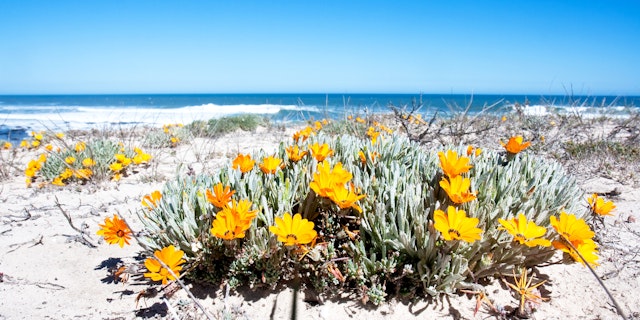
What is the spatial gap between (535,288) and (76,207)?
3.54 meters

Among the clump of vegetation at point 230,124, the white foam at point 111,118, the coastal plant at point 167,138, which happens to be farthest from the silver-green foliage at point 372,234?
the clump of vegetation at point 230,124

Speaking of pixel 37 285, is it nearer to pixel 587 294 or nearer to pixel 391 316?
pixel 391 316

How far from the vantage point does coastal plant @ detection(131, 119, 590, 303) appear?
166 cm

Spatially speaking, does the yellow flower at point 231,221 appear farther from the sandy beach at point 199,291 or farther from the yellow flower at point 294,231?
the sandy beach at point 199,291

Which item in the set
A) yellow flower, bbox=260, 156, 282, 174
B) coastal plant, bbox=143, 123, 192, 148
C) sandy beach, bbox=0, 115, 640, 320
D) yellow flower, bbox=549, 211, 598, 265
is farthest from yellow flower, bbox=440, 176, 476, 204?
coastal plant, bbox=143, 123, 192, 148

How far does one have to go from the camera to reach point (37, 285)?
206 centimetres

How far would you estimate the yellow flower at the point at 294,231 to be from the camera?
1.56 m

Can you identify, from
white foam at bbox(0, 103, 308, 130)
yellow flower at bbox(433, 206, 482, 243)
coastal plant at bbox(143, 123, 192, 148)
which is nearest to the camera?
yellow flower at bbox(433, 206, 482, 243)

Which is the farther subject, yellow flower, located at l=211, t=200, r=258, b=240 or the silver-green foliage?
the silver-green foliage

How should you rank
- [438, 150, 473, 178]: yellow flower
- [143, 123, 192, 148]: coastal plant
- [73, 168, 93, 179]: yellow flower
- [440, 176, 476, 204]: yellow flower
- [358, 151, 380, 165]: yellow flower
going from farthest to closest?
[143, 123, 192, 148]: coastal plant < [73, 168, 93, 179]: yellow flower < [358, 151, 380, 165]: yellow flower < [438, 150, 473, 178]: yellow flower < [440, 176, 476, 204]: yellow flower

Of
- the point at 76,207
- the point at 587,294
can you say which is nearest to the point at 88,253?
the point at 76,207

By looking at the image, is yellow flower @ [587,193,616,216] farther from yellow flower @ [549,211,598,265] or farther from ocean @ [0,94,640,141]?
ocean @ [0,94,640,141]

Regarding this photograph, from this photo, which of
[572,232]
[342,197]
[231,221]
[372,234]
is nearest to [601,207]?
[572,232]

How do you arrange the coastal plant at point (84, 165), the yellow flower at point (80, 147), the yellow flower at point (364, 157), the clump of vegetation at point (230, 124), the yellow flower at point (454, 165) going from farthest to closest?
the clump of vegetation at point (230, 124) → the yellow flower at point (80, 147) → the coastal plant at point (84, 165) → the yellow flower at point (364, 157) → the yellow flower at point (454, 165)
